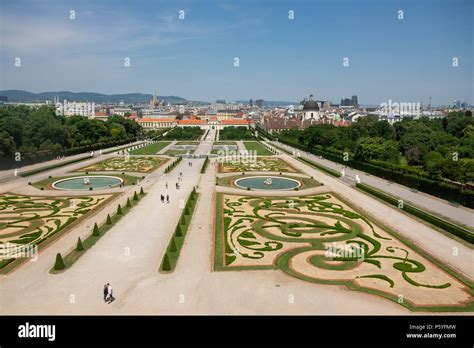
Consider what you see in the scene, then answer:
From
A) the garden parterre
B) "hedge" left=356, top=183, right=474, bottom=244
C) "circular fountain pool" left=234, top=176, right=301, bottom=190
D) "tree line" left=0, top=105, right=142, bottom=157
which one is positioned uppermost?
"tree line" left=0, top=105, right=142, bottom=157

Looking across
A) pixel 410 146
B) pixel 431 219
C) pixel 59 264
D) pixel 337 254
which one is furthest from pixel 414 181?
pixel 59 264

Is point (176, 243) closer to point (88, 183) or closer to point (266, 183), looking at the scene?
point (266, 183)

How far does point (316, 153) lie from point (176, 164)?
98.9 ft

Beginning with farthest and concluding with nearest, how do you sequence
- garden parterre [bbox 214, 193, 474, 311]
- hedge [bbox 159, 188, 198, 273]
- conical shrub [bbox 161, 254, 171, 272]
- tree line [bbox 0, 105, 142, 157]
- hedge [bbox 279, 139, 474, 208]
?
tree line [bbox 0, 105, 142, 157], hedge [bbox 279, 139, 474, 208], hedge [bbox 159, 188, 198, 273], conical shrub [bbox 161, 254, 171, 272], garden parterre [bbox 214, 193, 474, 311]

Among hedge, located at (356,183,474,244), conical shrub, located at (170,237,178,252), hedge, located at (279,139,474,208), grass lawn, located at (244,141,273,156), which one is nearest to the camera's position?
conical shrub, located at (170,237,178,252)

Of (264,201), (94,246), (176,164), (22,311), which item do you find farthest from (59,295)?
(176,164)

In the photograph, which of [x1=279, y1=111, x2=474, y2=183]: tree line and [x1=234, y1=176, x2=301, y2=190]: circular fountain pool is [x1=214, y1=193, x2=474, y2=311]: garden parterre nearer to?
[x1=234, y1=176, x2=301, y2=190]: circular fountain pool

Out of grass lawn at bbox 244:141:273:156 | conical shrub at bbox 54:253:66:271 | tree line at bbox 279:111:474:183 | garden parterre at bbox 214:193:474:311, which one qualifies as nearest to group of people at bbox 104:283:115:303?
conical shrub at bbox 54:253:66:271

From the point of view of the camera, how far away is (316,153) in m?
76.5

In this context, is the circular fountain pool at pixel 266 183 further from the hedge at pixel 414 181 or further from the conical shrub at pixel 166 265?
the conical shrub at pixel 166 265

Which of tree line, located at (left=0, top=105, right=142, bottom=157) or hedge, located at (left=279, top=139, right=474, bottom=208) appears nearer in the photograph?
hedge, located at (left=279, top=139, right=474, bottom=208)

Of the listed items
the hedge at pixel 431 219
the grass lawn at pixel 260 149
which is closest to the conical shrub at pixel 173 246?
the hedge at pixel 431 219
